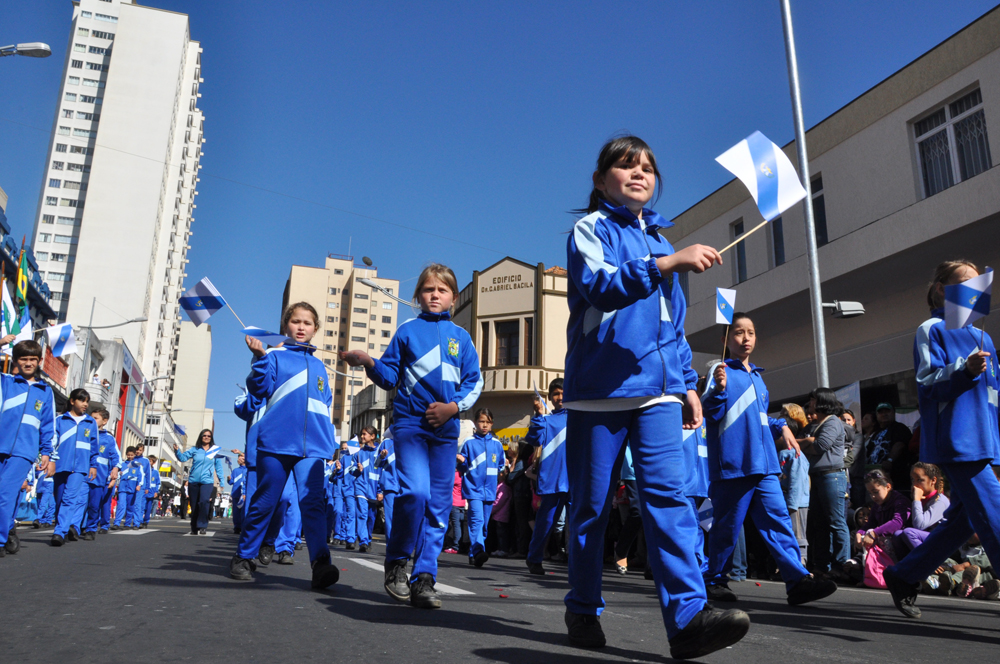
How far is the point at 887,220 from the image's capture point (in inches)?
670

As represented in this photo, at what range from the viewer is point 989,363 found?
170 inches

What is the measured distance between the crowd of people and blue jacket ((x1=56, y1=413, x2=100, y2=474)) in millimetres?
105

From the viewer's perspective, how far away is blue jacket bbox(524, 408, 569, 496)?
8.52 meters

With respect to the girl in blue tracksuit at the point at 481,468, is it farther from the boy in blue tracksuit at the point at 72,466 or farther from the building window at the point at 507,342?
the building window at the point at 507,342

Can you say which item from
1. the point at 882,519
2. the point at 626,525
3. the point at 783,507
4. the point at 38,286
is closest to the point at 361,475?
the point at 626,525

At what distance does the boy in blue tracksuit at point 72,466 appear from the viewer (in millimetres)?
10648

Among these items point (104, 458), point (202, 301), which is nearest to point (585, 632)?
point (202, 301)

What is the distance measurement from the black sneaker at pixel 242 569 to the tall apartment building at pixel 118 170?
86.4 metres

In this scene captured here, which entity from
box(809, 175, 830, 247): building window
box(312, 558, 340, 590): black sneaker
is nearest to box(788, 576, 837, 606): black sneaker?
box(312, 558, 340, 590): black sneaker

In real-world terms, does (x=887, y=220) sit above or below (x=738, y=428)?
above

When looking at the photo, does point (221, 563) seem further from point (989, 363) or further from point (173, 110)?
point (173, 110)

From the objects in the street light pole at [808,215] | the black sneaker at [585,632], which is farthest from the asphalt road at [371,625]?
the street light pole at [808,215]

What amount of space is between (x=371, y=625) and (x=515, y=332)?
3686 cm

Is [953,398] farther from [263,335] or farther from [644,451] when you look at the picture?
[263,335]
